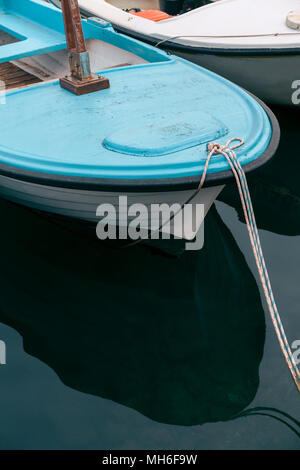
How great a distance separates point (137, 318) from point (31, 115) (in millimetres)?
1812

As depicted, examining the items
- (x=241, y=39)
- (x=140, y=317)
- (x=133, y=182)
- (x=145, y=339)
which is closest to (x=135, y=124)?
(x=133, y=182)

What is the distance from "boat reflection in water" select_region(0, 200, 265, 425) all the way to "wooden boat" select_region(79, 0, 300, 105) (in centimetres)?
204

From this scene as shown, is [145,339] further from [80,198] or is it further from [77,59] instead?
[77,59]

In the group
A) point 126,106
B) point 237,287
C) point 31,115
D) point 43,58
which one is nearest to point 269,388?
point 237,287

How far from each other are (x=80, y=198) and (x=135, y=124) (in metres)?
0.69

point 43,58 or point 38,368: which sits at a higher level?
point 43,58

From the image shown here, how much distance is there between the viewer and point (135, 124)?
349 cm

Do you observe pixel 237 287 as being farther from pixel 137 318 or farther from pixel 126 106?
pixel 126 106

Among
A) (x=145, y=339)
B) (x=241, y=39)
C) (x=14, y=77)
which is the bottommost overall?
(x=145, y=339)

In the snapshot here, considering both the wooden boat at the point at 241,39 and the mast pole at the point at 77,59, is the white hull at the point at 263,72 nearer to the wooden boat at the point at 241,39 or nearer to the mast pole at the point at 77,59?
the wooden boat at the point at 241,39

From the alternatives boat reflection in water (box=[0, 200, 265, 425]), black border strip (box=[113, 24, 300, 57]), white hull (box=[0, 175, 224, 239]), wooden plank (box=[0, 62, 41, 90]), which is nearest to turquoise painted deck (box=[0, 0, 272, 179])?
white hull (box=[0, 175, 224, 239])

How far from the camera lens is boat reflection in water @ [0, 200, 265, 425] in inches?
123
